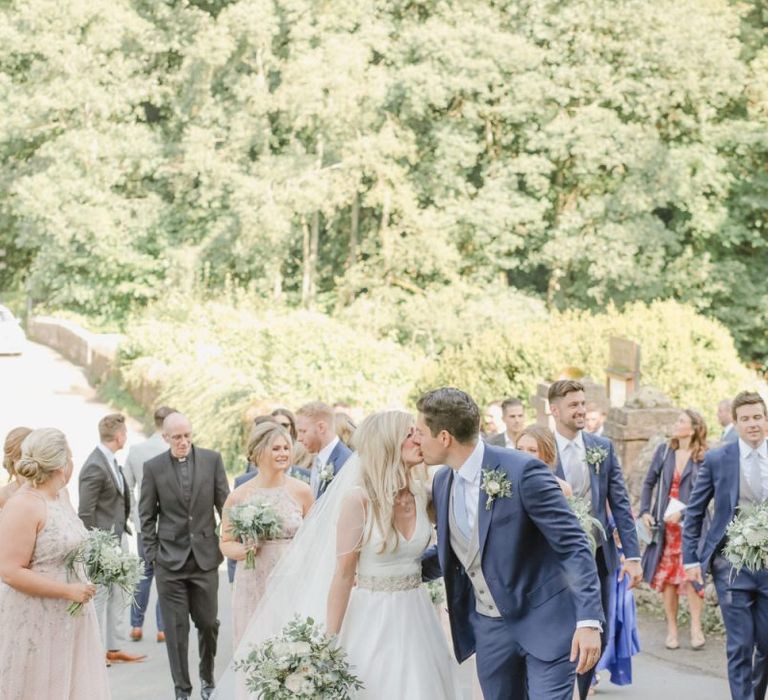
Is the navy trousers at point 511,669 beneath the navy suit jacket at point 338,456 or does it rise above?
beneath

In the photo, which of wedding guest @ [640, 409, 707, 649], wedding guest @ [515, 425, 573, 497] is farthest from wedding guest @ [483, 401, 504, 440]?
wedding guest @ [515, 425, 573, 497]

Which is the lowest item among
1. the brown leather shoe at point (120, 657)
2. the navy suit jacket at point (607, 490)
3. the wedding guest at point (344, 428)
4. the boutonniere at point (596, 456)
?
the brown leather shoe at point (120, 657)

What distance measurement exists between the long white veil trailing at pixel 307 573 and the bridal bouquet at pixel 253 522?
42.6 inches

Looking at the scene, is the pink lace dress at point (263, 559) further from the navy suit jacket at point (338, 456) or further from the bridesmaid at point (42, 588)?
the bridesmaid at point (42, 588)

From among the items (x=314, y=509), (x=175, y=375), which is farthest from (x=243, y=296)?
(x=314, y=509)

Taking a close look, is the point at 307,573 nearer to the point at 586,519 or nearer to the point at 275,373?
the point at 586,519

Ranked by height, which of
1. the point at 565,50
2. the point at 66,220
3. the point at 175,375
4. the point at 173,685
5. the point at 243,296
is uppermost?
the point at 565,50

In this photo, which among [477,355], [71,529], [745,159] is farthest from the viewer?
[745,159]

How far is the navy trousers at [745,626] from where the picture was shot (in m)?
7.79

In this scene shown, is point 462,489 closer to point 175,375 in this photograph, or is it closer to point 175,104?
point 175,375

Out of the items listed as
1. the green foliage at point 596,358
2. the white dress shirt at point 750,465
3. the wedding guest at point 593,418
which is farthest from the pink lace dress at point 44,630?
the green foliage at point 596,358

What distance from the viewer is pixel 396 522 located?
6137 mm

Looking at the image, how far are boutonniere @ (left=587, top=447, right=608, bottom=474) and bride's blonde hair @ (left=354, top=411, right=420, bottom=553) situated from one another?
244cm

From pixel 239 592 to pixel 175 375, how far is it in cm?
1389
